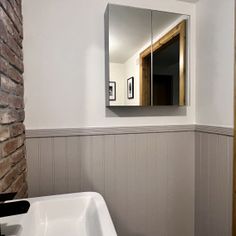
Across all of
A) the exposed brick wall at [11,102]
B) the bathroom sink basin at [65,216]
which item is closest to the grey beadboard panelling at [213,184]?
the bathroom sink basin at [65,216]

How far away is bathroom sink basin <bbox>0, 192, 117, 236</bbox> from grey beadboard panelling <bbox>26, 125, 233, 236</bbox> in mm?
375

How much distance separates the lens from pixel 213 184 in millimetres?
1327

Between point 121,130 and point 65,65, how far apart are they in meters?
0.59

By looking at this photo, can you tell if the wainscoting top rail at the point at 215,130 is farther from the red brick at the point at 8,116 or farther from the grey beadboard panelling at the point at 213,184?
the red brick at the point at 8,116

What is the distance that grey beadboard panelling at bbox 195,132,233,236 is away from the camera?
1211mm

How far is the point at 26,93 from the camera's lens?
123cm

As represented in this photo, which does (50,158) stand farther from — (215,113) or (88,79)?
(215,113)

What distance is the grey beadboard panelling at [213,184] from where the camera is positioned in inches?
47.7

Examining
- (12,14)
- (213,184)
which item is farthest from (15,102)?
(213,184)

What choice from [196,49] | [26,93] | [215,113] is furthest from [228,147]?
[26,93]

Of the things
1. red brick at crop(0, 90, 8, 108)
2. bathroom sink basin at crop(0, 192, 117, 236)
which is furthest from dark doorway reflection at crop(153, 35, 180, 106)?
red brick at crop(0, 90, 8, 108)

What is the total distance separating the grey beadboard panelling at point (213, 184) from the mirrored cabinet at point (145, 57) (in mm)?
364

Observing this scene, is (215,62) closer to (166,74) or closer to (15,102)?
(166,74)

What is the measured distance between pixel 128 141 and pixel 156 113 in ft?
1.01
